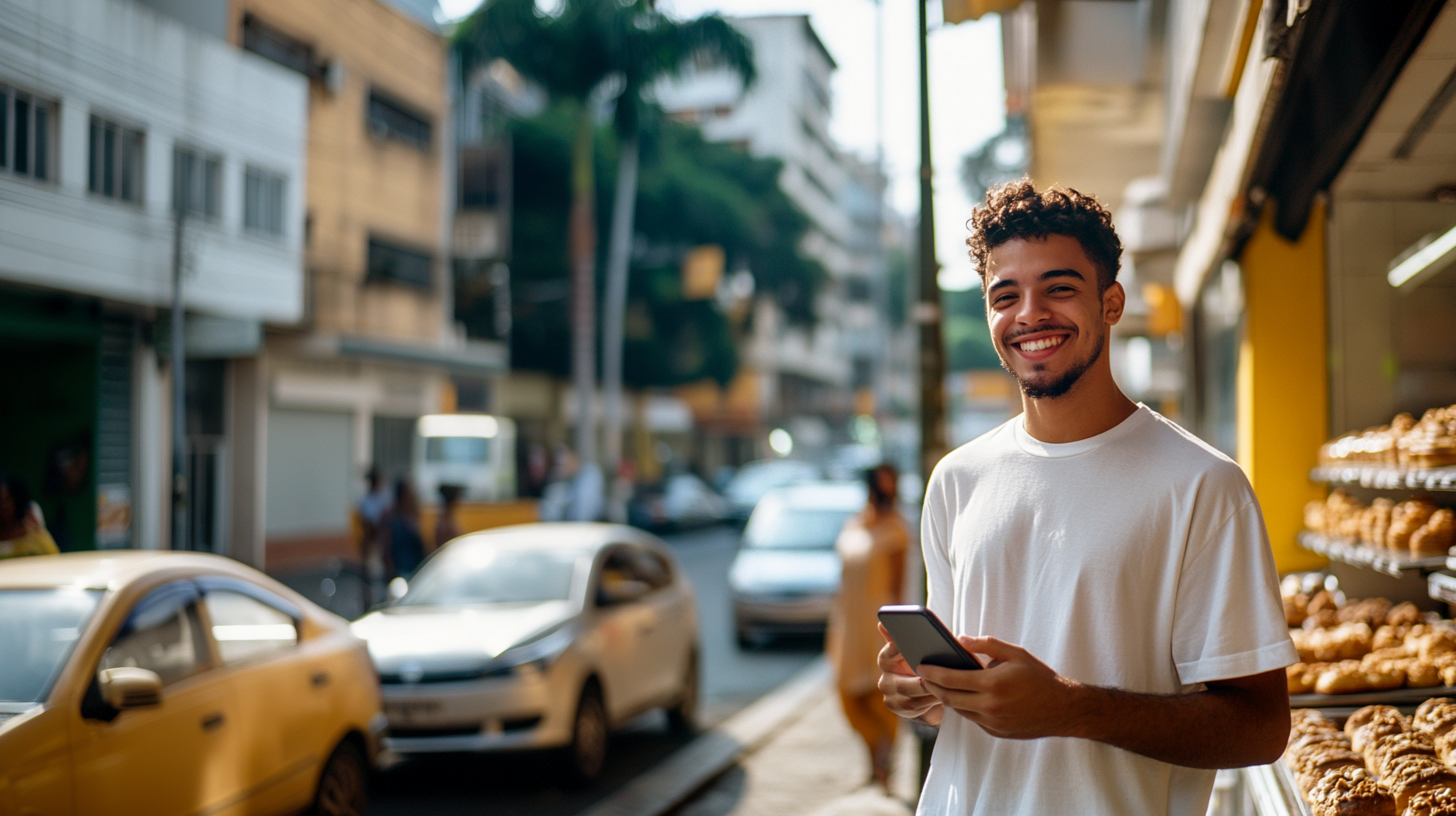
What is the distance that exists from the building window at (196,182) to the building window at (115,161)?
0.87ft

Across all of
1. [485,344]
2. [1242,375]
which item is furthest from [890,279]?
[1242,375]

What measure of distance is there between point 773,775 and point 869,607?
5.14ft

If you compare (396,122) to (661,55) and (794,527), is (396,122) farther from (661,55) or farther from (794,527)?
(661,55)

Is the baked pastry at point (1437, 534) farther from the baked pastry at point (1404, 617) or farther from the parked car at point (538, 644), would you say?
the parked car at point (538, 644)

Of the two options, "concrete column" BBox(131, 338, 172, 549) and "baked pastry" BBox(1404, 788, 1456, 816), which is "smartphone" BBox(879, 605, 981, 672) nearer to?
"baked pastry" BBox(1404, 788, 1456, 816)

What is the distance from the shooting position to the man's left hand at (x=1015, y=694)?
1871 millimetres

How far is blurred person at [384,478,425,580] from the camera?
11.5 m

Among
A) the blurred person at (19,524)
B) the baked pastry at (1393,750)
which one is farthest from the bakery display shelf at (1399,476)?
the blurred person at (19,524)

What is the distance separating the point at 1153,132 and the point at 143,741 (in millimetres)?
10440

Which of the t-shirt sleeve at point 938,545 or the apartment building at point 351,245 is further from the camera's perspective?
the apartment building at point 351,245

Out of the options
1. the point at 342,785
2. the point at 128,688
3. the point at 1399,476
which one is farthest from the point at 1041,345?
the point at 342,785

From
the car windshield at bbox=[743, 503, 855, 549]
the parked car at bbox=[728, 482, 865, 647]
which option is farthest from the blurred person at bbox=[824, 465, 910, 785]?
the car windshield at bbox=[743, 503, 855, 549]

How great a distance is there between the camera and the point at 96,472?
598cm

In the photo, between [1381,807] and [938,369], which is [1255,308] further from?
[1381,807]
